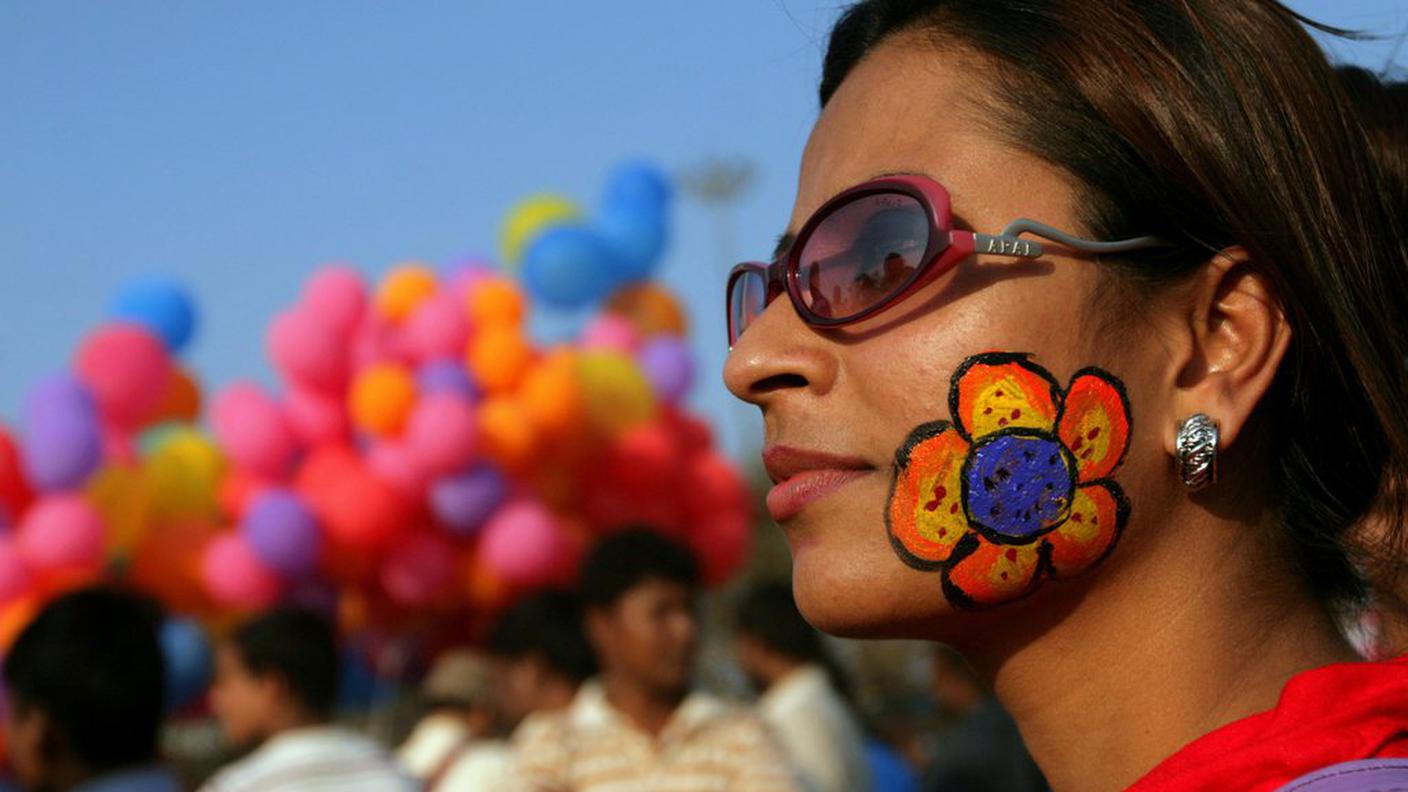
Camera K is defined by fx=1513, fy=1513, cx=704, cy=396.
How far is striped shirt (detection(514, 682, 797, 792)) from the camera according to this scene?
4.14 m

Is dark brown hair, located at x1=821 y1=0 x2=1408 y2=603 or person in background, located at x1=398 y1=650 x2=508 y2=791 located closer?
dark brown hair, located at x1=821 y1=0 x2=1408 y2=603

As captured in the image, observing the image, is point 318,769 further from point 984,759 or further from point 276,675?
point 984,759

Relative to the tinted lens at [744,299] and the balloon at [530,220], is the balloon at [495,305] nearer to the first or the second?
the balloon at [530,220]

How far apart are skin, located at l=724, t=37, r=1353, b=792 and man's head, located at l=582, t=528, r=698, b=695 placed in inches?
118

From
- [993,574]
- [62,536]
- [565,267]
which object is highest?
[565,267]

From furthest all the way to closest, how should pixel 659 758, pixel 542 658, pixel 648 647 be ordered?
pixel 542 658
pixel 648 647
pixel 659 758

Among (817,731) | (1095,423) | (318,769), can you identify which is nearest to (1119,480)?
(1095,423)

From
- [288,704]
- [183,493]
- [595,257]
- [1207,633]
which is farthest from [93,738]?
[595,257]

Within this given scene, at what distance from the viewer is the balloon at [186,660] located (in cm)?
749

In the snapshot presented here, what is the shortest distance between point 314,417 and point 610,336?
70.3 inches

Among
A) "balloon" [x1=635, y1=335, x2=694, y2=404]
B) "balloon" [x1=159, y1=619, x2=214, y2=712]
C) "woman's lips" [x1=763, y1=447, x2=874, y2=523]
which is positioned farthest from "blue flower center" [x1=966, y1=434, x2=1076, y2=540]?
"balloon" [x1=635, y1=335, x2=694, y2=404]

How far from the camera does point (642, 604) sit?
4844mm

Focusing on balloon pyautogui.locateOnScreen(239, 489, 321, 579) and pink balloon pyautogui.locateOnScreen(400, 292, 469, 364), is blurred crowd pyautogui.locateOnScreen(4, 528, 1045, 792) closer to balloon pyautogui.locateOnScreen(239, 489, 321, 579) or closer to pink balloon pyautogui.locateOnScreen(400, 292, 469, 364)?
balloon pyautogui.locateOnScreen(239, 489, 321, 579)

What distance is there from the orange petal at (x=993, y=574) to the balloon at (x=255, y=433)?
705 centimetres
